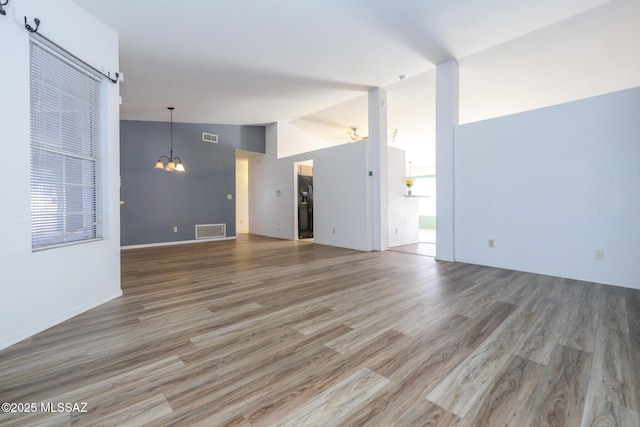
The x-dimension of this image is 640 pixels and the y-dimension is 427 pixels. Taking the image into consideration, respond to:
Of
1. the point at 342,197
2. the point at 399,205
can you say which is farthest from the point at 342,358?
the point at 399,205

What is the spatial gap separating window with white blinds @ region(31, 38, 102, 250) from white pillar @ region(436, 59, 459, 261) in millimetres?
4447

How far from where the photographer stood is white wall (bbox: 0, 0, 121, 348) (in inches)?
73.7

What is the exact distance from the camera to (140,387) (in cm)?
140

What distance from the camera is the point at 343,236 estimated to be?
19.7 feet

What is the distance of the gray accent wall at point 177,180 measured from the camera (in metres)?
6.18

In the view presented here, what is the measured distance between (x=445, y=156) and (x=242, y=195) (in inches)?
302

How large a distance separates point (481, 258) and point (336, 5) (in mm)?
3813

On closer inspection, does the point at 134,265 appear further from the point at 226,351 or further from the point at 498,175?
the point at 498,175

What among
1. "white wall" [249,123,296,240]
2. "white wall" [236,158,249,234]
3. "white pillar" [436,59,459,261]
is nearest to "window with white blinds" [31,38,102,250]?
"white pillar" [436,59,459,261]

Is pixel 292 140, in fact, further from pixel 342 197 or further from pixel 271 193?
pixel 342 197

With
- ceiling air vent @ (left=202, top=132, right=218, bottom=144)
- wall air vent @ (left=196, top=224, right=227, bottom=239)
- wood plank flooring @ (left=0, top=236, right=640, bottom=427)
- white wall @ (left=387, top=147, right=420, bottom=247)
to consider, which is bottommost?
wood plank flooring @ (left=0, top=236, right=640, bottom=427)

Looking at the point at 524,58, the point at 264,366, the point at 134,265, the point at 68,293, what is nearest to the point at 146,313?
the point at 68,293

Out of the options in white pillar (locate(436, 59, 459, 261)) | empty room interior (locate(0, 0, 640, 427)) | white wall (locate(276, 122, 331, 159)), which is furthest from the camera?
white wall (locate(276, 122, 331, 159))

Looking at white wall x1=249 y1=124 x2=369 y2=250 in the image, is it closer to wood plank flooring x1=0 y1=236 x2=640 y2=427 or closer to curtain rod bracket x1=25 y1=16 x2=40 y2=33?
wood plank flooring x1=0 y1=236 x2=640 y2=427
